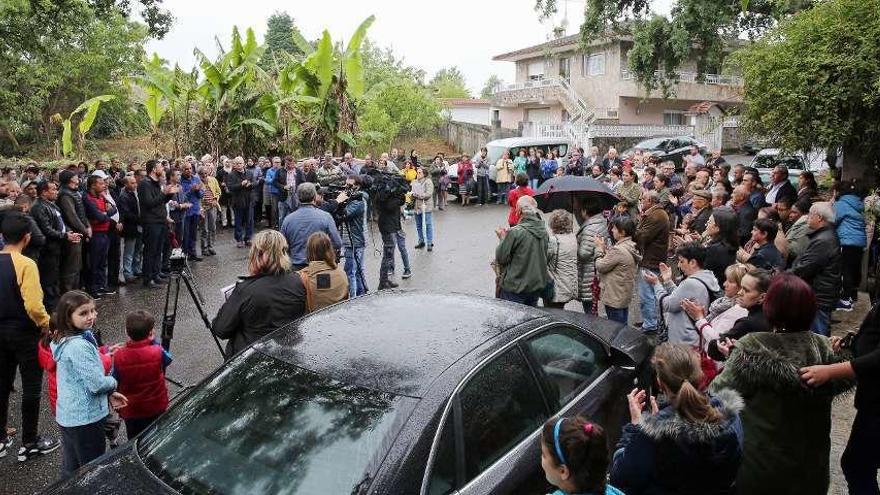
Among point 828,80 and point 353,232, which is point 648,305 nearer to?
A: point 353,232

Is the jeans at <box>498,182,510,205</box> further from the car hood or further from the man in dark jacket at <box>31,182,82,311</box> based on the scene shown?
the car hood

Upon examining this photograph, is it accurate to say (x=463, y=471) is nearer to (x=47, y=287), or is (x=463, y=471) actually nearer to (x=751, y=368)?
(x=751, y=368)

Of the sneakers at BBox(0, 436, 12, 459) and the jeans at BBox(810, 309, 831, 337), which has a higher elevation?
the jeans at BBox(810, 309, 831, 337)

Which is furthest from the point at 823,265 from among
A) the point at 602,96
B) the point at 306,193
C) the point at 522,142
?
the point at 602,96

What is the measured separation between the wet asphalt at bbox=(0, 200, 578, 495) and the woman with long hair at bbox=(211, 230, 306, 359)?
120 centimetres

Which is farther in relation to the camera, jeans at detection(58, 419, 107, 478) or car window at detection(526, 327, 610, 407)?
jeans at detection(58, 419, 107, 478)

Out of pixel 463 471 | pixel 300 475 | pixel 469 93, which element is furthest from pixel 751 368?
pixel 469 93

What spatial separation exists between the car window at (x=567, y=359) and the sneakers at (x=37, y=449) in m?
4.10

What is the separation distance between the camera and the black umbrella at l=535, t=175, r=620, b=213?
816cm

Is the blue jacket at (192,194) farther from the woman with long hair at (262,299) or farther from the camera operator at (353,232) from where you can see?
the woman with long hair at (262,299)

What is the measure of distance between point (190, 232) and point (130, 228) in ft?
5.92

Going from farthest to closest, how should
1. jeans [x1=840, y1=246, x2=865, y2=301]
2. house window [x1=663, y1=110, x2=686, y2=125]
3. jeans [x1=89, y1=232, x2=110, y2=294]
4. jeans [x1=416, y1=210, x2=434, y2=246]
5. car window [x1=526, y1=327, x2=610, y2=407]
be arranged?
house window [x1=663, y1=110, x2=686, y2=125]
jeans [x1=416, y1=210, x2=434, y2=246]
jeans [x1=89, y1=232, x2=110, y2=294]
jeans [x1=840, y1=246, x2=865, y2=301]
car window [x1=526, y1=327, x2=610, y2=407]

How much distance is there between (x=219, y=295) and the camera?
1024 centimetres

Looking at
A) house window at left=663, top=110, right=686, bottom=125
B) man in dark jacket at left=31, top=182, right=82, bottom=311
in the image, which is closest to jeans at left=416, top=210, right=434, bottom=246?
man in dark jacket at left=31, top=182, right=82, bottom=311
